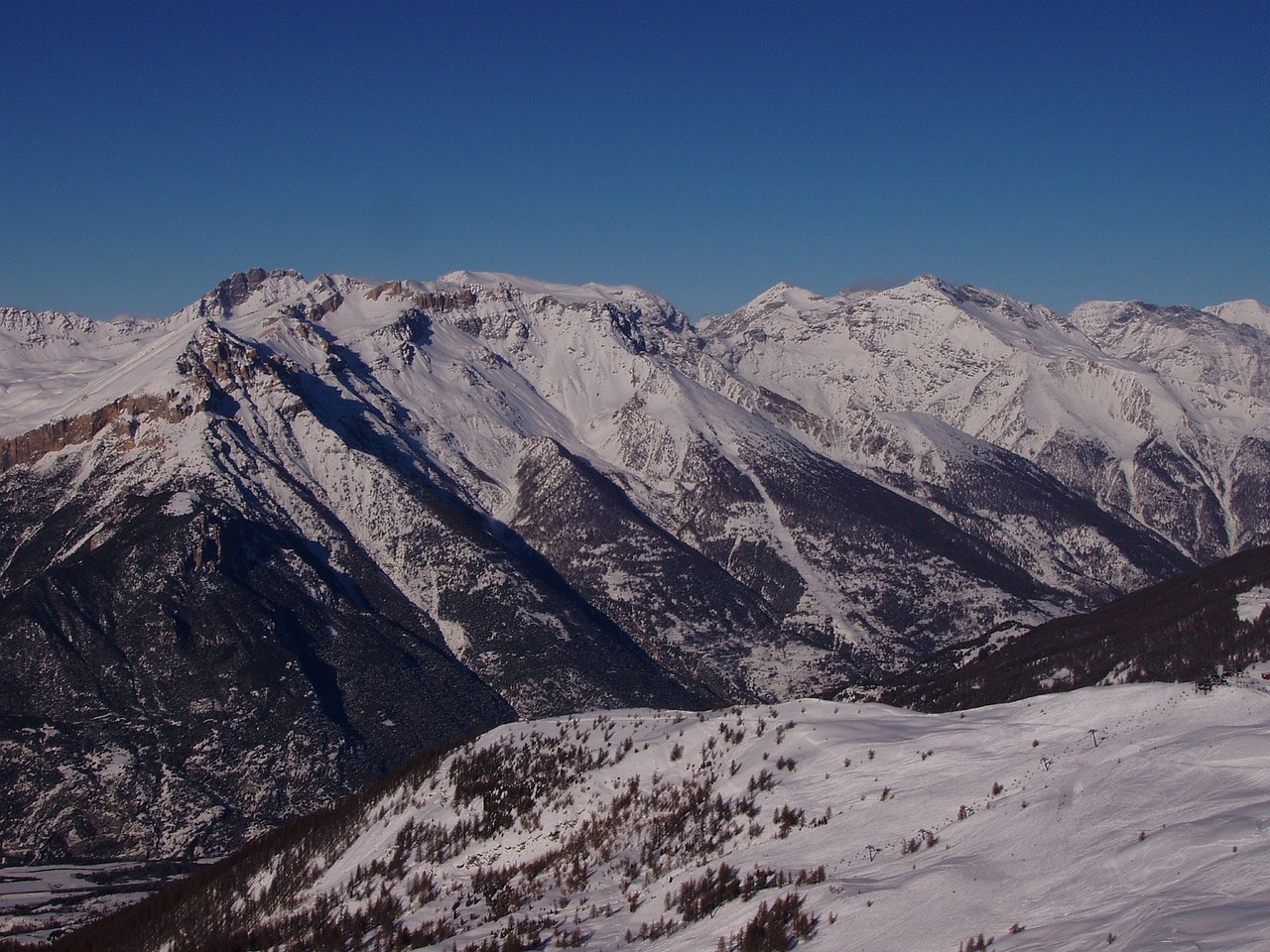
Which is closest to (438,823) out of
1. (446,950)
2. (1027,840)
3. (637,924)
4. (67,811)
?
(446,950)

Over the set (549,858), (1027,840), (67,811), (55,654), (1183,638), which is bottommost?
(1183,638)

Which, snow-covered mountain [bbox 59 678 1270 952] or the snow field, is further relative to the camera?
snow-covered mountain [bbox 59 678 1270 952]

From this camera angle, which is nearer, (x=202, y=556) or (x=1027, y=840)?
(x=1027, y=840)

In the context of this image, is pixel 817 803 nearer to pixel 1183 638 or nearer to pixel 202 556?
pixel 1183 638

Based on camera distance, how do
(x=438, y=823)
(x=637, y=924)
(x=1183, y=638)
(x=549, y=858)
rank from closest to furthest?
(x=637, y=924) → (x=549, y=858) → (x=438, y=823) → (x=1183, y=638)

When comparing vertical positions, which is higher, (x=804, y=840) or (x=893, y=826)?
(x=804, y=840)

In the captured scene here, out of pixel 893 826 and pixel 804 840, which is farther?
pixel 804 840

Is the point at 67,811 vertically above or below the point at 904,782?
above

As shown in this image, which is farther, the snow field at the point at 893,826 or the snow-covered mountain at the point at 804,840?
the snow-covered mountain at the point at 804,840
